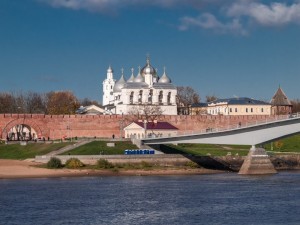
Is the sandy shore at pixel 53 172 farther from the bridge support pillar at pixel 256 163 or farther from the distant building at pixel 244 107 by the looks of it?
the distant building at pixel 244 107

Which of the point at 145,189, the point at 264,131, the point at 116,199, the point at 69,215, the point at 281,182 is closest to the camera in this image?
the point at 69,215

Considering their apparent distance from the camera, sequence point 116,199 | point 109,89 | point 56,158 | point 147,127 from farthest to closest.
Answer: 1. point 109,89
2. point 147,127
3. point 56,158
4. point 116,199

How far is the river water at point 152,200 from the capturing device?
126ft

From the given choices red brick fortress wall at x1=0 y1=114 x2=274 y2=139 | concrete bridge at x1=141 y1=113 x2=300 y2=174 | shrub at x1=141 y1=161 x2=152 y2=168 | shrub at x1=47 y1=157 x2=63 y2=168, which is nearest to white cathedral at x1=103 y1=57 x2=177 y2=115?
red brick fortress wall at x1=0 y1=114 x2=274 y2=139

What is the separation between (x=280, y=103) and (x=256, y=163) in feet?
188

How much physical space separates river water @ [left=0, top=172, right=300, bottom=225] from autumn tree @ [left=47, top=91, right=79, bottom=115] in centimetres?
5799

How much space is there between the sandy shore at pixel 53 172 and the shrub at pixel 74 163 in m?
1.03

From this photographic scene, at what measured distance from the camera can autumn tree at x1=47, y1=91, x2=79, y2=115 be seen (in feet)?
388

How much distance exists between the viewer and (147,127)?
8238cm

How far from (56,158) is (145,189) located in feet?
57.3

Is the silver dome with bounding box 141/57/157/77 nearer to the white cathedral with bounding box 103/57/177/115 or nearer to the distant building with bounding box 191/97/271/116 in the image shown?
the white cathedral with bounding box 103/57/177/115

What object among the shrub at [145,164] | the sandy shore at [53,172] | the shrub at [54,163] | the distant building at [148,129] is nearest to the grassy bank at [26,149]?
the sandy shore at [53,172]

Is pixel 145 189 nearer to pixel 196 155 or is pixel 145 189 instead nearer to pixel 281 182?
pixel 281 182

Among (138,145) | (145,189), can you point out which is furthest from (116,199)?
(138,145)
